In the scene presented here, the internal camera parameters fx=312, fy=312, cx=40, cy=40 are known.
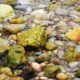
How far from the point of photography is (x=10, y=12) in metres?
3.40

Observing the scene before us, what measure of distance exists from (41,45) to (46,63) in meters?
0.25

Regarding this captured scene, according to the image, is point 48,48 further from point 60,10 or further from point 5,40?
point 60,10

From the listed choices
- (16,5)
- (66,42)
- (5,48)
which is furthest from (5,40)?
(16,5)

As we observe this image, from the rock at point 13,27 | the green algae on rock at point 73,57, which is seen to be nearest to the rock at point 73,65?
the green algae on rock at point 73,57

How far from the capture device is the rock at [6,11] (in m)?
3.34

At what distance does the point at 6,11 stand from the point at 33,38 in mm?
769

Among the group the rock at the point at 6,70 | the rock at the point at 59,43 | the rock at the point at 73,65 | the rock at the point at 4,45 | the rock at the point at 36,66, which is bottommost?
the rock at the point at 73,65

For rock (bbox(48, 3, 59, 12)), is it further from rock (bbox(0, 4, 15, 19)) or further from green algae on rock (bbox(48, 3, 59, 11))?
rock (bbox(0, 4, 15, 19))

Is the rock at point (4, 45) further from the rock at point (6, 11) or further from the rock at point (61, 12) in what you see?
the rock at point (61, 12)

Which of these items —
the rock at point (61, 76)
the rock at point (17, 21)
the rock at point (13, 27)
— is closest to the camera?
the rock at point (61, 76)

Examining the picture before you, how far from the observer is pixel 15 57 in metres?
2.48

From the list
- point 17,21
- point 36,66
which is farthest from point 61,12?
point 36,66

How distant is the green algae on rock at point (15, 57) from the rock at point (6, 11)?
0.82m

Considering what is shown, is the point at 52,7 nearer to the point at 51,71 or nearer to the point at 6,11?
the point at 6,11
